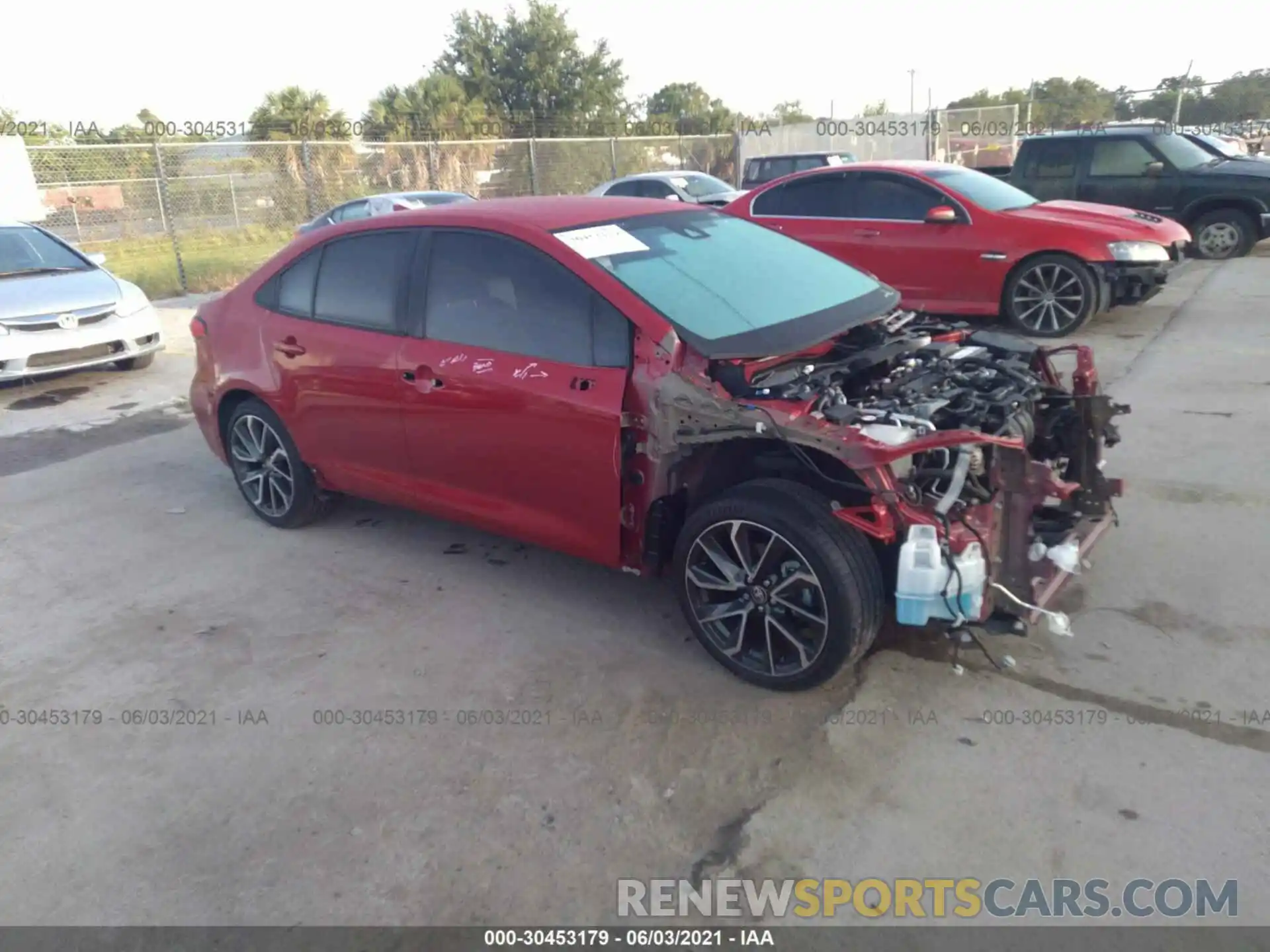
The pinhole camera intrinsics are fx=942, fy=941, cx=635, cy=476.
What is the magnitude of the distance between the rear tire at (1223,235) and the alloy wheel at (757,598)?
11.6 metres

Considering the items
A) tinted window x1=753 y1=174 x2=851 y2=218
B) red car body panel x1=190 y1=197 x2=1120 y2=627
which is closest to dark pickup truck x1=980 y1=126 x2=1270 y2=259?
tinted window x1=753 y1=174 x2=851 y2=218

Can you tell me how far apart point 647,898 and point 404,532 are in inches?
117

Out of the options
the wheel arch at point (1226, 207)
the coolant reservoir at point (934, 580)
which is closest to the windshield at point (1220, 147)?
the wheel arch at point (1226, 207)

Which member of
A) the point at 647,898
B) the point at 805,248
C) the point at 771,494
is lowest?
the point at 647,898

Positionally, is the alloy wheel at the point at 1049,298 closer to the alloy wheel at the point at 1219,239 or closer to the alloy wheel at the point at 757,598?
the alloy wheel at the point at 1219,239

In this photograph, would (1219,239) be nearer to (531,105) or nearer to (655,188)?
(655,188)

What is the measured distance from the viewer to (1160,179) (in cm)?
1175

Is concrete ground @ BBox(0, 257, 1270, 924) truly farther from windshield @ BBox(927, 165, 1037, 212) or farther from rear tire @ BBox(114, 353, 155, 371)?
rear tire @ BBox(114, 353, 155, 371)

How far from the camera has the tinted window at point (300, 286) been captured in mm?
4758

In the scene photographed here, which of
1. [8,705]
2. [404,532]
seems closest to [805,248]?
[404,532]

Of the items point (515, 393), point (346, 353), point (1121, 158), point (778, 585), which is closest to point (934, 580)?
point (778, 585)

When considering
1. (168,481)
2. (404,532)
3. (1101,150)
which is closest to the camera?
(404,532)

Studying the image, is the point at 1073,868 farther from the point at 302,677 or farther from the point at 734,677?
the point at 302,677

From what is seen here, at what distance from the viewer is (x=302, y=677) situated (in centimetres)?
374
